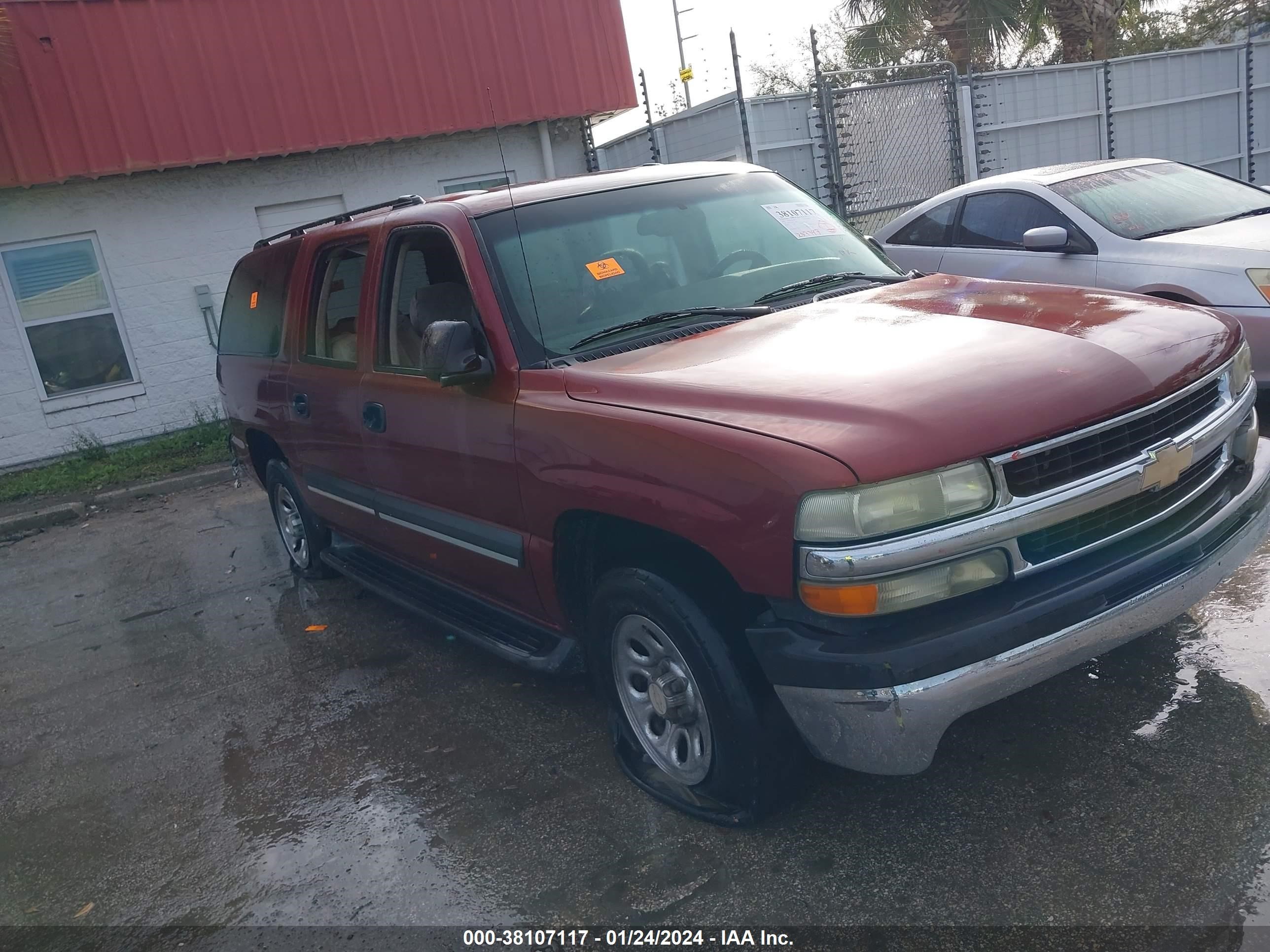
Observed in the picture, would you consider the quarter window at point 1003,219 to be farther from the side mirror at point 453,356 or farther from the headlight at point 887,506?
the headlight at point 887,506

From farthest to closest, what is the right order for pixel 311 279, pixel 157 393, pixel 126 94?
pixel 157 393 < pixel 126 94 < pixel 311 279

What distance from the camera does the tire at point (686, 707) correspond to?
114 inches

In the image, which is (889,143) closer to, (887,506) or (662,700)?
(662,700)

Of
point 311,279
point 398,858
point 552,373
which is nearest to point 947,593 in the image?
point 552,373

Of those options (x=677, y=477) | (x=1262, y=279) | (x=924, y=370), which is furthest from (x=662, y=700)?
(x=1262, y=279)

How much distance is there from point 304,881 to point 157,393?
901 centimetres

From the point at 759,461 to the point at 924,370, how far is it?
578 millimetres

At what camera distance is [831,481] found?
8.34ft

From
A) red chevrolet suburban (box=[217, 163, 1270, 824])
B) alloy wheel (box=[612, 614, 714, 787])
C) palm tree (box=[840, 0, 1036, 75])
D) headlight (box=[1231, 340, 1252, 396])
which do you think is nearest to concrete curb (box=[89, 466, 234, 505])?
red chevrolet suburban (box=[217, 163, 1270, 824])

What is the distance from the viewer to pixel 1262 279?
5.78 m

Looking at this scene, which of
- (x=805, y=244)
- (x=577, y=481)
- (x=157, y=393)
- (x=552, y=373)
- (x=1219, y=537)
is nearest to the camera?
(x=1219, y=537)

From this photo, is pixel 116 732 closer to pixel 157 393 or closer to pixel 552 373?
pixel 552 373

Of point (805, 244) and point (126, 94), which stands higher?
point (126, 94)

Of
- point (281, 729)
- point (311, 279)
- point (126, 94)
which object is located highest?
point (126, 94)
